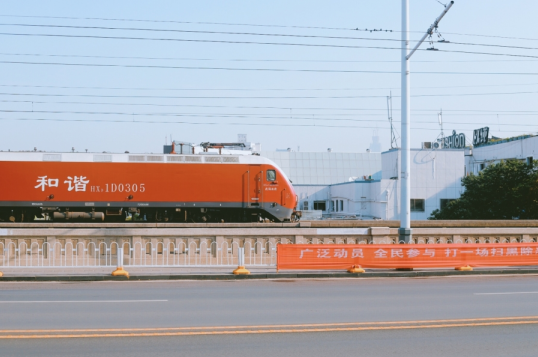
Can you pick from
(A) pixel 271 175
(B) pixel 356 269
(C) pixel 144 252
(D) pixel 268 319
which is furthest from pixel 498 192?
(D) pixel 268 319

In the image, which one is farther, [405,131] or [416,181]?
[416,181]

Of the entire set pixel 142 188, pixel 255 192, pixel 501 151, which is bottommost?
pixel 255 192

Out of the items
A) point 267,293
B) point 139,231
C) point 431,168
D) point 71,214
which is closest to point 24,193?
point 71,214

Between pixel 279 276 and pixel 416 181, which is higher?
pixel 416 181

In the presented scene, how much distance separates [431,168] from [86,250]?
142 feet

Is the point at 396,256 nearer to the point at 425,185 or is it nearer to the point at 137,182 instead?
the point at 137,182

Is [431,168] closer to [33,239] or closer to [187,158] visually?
[187,158]

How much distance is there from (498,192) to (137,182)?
29597mm

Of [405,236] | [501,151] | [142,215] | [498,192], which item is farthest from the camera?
[501,151]

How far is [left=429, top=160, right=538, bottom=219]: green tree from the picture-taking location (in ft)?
129

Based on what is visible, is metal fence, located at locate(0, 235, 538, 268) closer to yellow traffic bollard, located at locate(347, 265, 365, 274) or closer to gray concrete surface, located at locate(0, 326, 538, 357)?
yellow traffic bollard, located at locate(347, 265, 365, 274)

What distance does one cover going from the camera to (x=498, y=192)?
135 ft

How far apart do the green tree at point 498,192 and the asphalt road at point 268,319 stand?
91.2ft

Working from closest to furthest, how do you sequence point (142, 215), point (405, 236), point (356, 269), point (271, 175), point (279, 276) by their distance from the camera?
1. point (279, 276)
2. point (356, 269)
3. point (405, 236)
4. point (271, 175)
5. point (142, 215)
